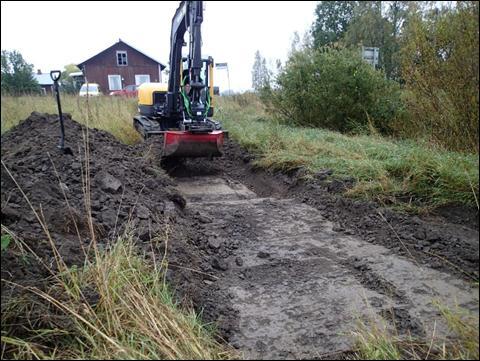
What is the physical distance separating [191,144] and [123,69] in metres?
5.38

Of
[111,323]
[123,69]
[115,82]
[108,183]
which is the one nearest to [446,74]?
[111,323]

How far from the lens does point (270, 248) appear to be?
4035 millimetres

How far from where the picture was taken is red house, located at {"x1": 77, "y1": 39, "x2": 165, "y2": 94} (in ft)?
29.0

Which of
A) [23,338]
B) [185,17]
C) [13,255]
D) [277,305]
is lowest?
[277,305]

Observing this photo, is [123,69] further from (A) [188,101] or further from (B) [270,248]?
(B) [270,248]

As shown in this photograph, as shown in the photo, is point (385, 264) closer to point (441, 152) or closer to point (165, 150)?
point (441, 152)

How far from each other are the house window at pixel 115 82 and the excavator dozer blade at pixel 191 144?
14.1 ft

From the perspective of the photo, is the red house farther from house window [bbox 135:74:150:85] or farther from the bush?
the bush

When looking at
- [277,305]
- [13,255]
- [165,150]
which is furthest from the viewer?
[165,150]

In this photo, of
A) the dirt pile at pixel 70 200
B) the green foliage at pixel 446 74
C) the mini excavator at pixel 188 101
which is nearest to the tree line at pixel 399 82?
the green foliage at pixel 446 74

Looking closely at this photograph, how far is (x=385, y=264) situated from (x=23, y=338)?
290 cm

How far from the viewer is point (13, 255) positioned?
247 cm

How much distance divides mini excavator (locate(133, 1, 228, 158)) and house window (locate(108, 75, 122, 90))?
261 cm

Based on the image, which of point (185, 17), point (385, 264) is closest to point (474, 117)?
point (385, 264)
